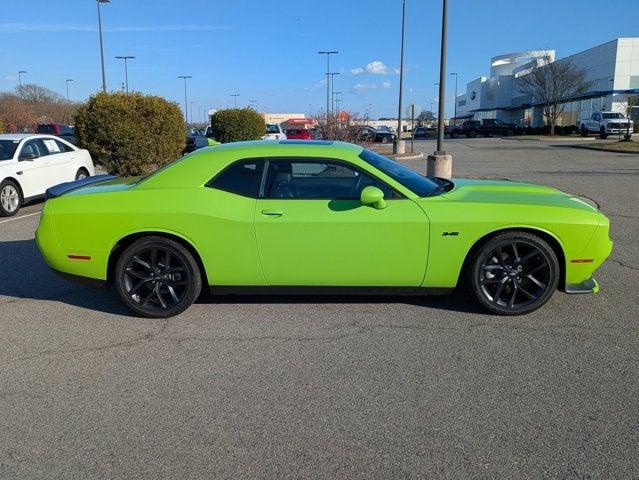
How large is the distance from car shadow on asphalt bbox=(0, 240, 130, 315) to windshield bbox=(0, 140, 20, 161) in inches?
184

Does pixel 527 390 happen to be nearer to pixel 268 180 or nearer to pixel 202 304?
pixel 268 180

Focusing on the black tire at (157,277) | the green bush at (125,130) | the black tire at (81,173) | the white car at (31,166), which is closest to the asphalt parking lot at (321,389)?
the black tire at (157,277)

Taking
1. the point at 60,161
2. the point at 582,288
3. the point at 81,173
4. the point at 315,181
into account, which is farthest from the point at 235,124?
the point at 582,288

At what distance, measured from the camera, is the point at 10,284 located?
5.70 m

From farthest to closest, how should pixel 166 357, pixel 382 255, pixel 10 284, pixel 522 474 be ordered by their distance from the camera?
pixel 10 284, pixel 382 255, pixel 166 357, pixel 522 474

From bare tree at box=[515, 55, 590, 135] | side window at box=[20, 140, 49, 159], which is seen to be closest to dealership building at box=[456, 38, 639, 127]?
bare tree at box=[515, 55, 590, 135]

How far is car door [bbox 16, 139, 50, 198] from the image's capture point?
413 inches

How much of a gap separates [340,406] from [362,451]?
0.45 m

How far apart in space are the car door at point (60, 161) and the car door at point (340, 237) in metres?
8.42

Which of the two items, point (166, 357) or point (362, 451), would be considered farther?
point (166, 357)

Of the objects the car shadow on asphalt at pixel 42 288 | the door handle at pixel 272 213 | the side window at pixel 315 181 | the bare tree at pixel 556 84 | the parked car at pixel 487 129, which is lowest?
the car shadow on asphalt at pixel 42 288

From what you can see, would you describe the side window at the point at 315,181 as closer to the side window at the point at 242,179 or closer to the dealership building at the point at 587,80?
the side window at the point at 242,179

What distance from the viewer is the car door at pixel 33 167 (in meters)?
10.5

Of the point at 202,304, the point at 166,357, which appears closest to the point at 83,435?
the point at 166,357
